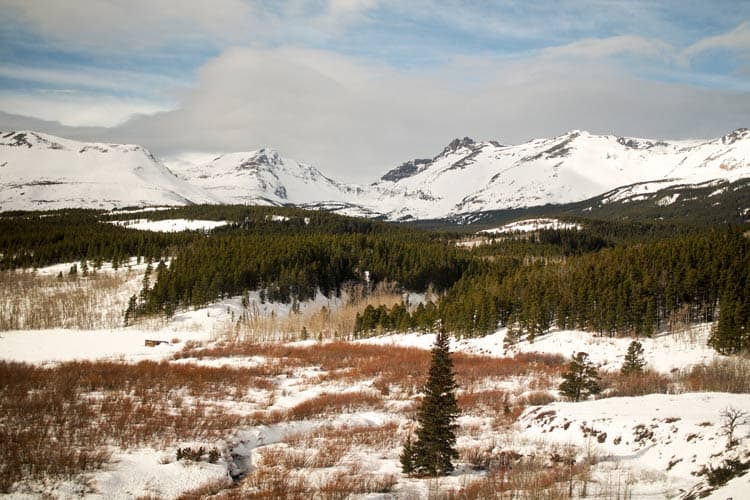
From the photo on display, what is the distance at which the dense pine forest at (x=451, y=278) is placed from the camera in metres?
59.0

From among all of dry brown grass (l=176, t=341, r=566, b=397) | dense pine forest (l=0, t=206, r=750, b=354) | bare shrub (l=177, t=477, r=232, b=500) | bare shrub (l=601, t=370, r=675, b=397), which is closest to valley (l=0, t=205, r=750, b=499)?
bare shrub (l=177, t=477, r=232, b=500)

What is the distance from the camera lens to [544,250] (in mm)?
192250

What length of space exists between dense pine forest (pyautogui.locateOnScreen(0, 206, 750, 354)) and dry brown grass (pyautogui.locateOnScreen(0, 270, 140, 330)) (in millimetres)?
5946

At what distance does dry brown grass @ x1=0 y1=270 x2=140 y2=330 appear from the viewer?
88375 millimetres

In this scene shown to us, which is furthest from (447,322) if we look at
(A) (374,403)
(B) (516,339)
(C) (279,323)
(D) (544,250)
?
(D) (544,250)

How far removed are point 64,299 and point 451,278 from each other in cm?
8690

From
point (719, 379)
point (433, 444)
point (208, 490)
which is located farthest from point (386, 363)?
point (208, 490)

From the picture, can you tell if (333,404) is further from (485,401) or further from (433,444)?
(433,444)

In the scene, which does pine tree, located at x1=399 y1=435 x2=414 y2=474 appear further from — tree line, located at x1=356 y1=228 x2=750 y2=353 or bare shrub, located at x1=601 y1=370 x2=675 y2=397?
tree line, located at x1=356 y1=228 x2=750 y2=353

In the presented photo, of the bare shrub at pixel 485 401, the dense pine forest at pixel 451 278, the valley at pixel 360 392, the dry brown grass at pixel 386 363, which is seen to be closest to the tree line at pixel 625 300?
the dense pine forest at pixel 451 278

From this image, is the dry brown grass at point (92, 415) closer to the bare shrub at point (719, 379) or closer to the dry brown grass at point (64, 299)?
the bare shrub at point (719, 379)

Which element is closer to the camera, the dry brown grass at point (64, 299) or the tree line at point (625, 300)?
the tree line at point (625, 300)

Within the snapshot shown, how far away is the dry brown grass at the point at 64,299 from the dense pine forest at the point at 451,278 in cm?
595

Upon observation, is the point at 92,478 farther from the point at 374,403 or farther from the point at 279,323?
the point at 279,323
